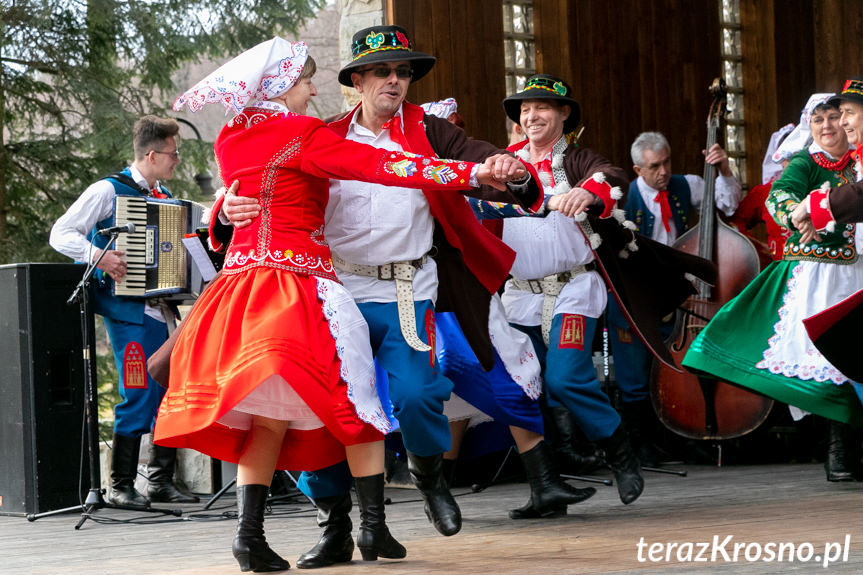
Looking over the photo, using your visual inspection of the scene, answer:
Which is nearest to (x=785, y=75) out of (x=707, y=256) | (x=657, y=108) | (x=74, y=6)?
(x=657, y=108)

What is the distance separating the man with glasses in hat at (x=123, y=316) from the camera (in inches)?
→ 239

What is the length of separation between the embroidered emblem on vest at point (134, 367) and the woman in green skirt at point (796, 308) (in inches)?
107

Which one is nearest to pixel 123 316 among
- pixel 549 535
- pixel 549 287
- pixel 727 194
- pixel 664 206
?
pixel 549 287

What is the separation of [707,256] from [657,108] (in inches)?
97.0

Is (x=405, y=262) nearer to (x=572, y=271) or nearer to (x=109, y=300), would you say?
(x=572, y=271)

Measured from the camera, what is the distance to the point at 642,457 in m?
6.88

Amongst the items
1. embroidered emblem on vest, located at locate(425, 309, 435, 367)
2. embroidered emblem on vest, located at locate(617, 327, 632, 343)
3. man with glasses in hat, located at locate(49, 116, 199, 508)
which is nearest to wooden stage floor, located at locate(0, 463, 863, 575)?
man with glasses in hat, located at locate(49, 116, 199, 508)

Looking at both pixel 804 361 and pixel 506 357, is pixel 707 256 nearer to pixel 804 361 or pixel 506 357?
pixel 804 361

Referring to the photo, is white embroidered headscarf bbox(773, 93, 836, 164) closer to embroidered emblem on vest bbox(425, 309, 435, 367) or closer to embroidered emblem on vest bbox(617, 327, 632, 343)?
embroidered emblem on vest bbox(617, 327, 632, 343)

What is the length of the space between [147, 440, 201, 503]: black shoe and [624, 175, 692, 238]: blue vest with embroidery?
2.96 meters

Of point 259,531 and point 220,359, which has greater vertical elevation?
point 220,359

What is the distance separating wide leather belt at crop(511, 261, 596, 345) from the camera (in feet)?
17.1

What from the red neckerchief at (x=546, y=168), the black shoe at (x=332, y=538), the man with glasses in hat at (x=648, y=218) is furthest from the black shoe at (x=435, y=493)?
the man with glasses in hat at (x=648, y=218)

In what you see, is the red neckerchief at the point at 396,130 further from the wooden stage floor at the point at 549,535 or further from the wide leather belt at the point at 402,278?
the wooden stage floor at the point at 549,535
